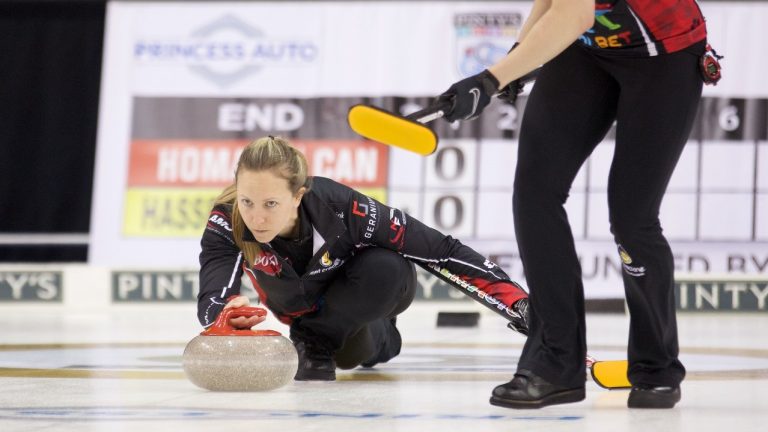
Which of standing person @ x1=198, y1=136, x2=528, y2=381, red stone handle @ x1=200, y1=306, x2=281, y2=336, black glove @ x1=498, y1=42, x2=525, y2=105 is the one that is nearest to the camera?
black glove @ x1=498, y1=42, x2=525, y2=105

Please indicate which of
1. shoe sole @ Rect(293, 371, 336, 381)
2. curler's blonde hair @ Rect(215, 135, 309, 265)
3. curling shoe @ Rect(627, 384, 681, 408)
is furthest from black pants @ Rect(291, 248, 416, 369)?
curling shoe @ Rect(627, 384, 681, 408)

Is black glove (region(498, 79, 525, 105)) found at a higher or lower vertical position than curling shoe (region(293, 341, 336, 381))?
higher

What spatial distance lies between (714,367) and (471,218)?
13.1ft

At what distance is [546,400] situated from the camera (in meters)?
2.62

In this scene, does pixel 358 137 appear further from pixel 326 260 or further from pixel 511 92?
pixel 511 92

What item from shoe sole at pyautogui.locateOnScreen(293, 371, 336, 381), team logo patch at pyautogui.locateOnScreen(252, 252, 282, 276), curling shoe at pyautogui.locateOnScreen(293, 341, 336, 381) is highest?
team logo patch at pyautogui.locateOnScreen(252, 252, 282, 276)

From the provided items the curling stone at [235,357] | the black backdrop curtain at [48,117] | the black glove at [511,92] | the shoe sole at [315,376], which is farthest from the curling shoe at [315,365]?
the black backdrop curtain at [48,117]

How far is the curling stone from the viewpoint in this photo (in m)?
2.95

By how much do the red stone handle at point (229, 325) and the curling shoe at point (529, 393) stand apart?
2.12ft

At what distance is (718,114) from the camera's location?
25.3ft

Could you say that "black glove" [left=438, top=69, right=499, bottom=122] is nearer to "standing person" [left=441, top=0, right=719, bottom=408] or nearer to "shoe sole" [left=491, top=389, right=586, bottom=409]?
"standing person" [left=441, top=0, right=719, bottom=408]

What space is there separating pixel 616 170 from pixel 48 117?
6.79 meters

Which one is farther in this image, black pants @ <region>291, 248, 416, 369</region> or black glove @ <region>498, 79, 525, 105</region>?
black pants @ <region>291, 248, 416, 369</region>

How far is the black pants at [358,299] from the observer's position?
3.43m
